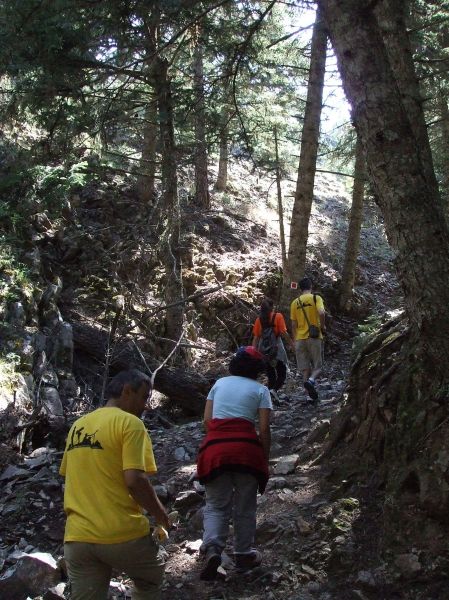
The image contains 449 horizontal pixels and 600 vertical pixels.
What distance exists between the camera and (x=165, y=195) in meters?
12.3

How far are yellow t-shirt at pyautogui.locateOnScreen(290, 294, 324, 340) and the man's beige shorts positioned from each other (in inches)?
4.1

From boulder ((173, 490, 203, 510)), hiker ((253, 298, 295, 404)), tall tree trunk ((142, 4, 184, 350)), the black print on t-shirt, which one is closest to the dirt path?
boulder ((173, 490, 203, 510))

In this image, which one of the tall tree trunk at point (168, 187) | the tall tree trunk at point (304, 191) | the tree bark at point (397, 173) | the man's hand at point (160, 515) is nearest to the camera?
the man's hand at point (160, 515)

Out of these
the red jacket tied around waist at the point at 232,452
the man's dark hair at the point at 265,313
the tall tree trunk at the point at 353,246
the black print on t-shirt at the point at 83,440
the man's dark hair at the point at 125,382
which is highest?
the tall tree trunk at the point at 353,246

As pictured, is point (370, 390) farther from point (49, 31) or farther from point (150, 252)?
point (150, 252)

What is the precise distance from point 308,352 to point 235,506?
4.94 m

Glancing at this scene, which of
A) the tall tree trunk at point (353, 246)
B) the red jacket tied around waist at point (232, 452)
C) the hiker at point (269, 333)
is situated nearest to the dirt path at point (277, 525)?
the red jacket tied around waist at point (232, 452)

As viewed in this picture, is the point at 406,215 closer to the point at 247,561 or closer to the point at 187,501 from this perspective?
the point at 247,561

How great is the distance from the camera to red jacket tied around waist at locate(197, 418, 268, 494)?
14.0 ft

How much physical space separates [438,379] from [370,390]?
1.04 m

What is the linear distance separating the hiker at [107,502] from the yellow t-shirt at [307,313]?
19.8 feet

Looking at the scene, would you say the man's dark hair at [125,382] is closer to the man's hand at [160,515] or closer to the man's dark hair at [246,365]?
the man's hand at [160,515]

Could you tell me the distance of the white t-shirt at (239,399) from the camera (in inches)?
176

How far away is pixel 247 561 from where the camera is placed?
439 centimetres
